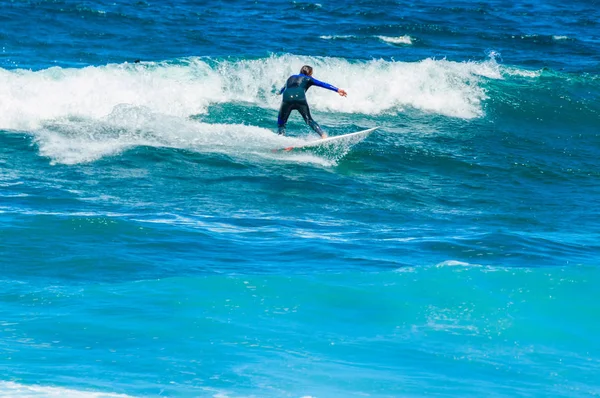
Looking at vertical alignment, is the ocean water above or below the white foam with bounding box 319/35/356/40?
below

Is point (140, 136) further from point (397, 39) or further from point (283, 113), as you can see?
point (397, 39)

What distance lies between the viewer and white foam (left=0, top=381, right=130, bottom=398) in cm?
637

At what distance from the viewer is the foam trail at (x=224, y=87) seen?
1711 centimetres

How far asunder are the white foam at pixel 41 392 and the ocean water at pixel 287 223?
0.07 feet

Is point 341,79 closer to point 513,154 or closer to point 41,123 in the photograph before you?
point 513,154

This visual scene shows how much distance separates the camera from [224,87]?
1967 cm

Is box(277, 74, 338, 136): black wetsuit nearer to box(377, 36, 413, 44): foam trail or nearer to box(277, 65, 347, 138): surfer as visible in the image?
box(277, 65, 347, 138): surfer

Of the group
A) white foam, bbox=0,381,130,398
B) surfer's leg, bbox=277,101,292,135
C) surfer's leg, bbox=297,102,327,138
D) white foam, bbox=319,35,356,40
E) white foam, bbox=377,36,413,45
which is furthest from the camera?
white foam, bbox=377,36,413,45

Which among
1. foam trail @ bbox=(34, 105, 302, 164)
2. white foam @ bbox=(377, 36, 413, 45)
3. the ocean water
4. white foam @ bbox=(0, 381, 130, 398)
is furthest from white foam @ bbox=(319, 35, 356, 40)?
white foam @ bbox=(0, 381, 130, 398)

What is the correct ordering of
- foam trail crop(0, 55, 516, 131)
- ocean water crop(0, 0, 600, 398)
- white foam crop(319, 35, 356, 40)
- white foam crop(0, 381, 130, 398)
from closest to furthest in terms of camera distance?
white foam crop(0, 381, 130, 398)
ocean water crop(0, 0, 600, 398)
foam trail crop(0, 55, 516, 131)
white foam crop(319, 35, 356, 40)

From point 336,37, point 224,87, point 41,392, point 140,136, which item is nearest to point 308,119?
point 140,136

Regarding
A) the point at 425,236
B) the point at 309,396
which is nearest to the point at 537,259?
the point at 425,236

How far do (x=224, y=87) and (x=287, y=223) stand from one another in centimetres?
895

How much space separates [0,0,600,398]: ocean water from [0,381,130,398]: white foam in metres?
0.02
